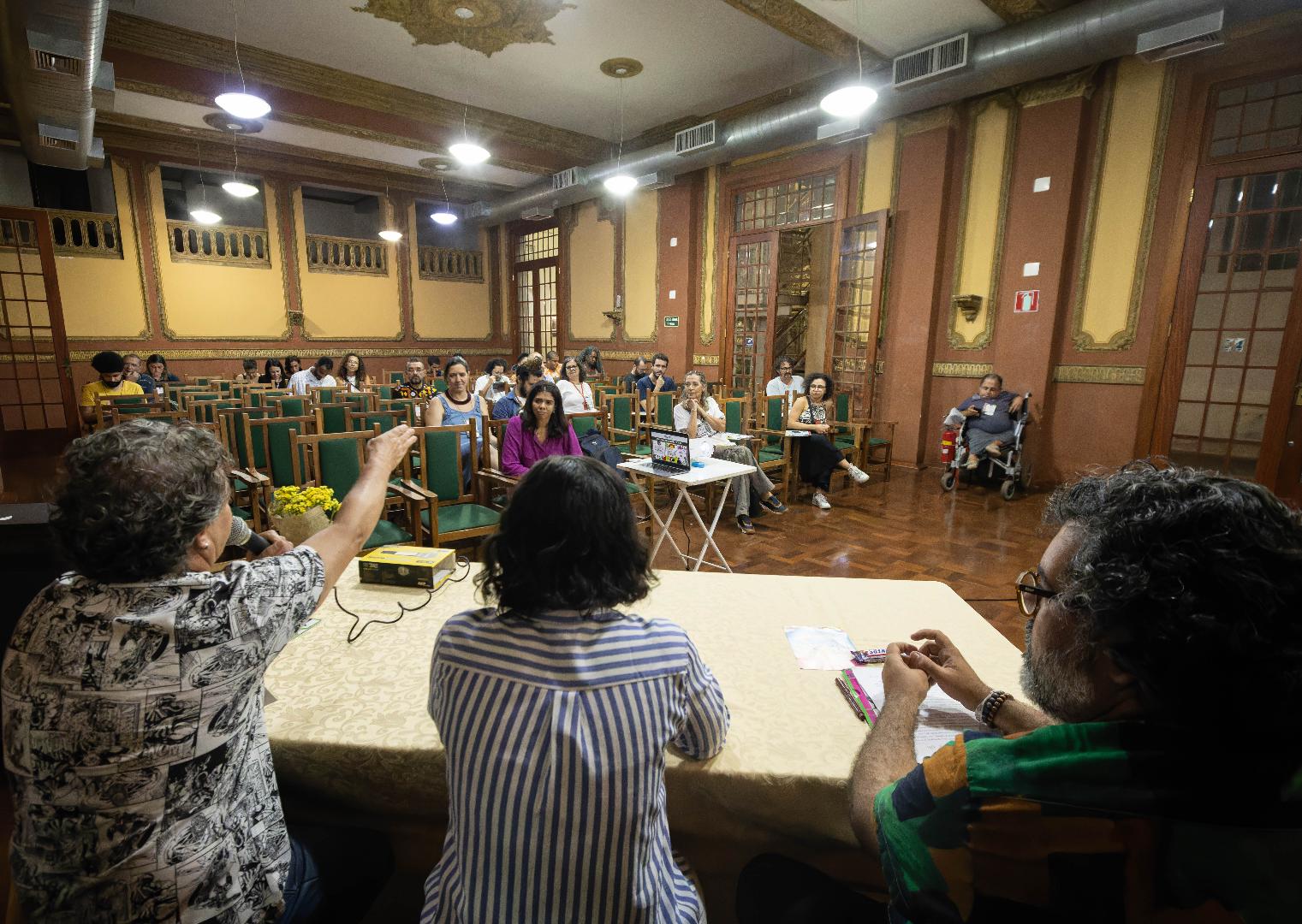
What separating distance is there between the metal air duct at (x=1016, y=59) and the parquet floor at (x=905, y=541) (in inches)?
135

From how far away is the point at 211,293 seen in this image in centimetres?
936

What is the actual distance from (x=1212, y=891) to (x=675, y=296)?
8.65 meters

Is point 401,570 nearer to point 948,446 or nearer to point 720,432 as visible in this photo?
point 720,432

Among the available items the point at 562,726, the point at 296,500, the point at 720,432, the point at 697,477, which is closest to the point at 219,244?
the point at 720,432

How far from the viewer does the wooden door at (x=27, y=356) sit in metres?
7.63

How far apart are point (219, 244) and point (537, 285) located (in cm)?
492

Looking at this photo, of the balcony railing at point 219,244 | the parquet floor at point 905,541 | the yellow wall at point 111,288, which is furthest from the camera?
the balcony railing at point 219,244

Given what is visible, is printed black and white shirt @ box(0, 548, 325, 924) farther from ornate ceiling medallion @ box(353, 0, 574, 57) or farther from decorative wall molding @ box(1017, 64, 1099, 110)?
decorative wall molding @ box(1017, 64, 1099, 110)

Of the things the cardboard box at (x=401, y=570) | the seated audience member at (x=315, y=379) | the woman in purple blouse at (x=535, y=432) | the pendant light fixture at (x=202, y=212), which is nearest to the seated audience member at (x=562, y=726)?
the cardboard box at (x=401, y=570)

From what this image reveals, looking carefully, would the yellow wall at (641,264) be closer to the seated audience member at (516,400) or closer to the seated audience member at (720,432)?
the seated audience member at (516,400)

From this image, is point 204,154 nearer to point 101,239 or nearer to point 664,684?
point 101,239

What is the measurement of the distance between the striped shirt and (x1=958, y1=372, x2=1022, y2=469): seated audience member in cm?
539

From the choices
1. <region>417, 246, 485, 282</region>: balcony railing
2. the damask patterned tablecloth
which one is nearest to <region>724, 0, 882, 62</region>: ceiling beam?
the damask patterned tablecloth

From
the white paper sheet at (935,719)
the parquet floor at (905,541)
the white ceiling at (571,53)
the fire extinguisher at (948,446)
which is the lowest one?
the parquet floor at (905,541)
